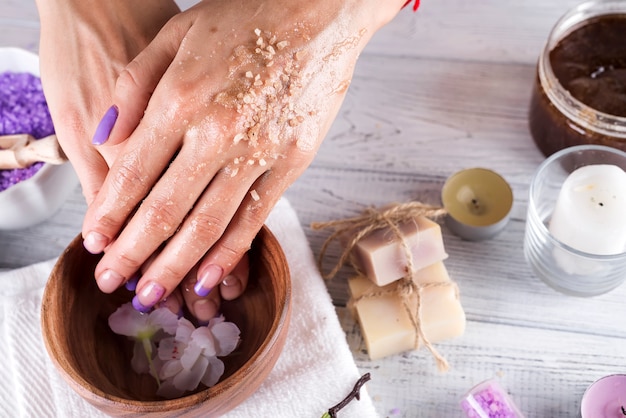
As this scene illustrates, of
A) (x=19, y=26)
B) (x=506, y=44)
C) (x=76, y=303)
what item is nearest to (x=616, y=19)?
(x=506, y=44)

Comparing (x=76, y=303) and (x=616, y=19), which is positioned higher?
(x=76, y=303)

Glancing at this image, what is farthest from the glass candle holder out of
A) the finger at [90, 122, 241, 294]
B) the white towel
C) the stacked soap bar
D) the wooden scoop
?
the wooden scoop

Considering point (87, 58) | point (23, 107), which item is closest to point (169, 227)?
point (87, 58)

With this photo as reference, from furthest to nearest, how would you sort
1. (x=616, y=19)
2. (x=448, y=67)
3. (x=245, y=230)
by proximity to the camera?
1. (x=448, y=67)
2. (x=616, y=19)
3. (x=245, y=230)

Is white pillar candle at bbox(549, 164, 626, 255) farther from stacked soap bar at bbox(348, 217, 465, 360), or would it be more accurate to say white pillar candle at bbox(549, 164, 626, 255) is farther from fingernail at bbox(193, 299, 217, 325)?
fingernail at bbox(193, 299, 217, 325)

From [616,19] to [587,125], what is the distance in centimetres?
20

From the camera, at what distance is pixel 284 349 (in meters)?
0.92

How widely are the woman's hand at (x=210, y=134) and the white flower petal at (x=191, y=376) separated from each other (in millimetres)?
87

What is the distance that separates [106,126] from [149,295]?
0.20 metres

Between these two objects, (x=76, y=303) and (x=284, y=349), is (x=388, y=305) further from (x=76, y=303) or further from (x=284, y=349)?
(x=76, y=303)

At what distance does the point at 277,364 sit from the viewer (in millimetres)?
904

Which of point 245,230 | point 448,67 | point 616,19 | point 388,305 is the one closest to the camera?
point 245,230

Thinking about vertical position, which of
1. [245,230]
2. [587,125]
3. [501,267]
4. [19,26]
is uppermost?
[19,26]

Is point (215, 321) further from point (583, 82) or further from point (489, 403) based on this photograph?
point (583, 82)
